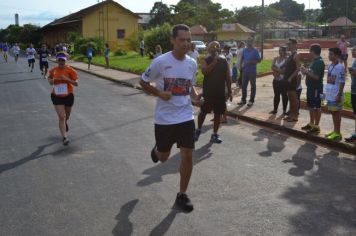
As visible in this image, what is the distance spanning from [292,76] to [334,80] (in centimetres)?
179

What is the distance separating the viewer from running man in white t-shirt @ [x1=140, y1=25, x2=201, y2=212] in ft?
17.3

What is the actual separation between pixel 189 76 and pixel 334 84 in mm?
3971

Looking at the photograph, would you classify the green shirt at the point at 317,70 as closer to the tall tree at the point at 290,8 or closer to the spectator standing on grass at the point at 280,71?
the spectator standing on grass at the point at 280,71

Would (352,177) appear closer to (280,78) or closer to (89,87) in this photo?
(280,78)

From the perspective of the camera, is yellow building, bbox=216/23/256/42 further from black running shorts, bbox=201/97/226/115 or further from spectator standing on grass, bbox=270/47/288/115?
black running shorts, bbox=201/97/226/115

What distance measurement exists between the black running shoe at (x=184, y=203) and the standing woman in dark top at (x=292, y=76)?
219 inches

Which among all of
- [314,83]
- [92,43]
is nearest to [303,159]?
[314,83]

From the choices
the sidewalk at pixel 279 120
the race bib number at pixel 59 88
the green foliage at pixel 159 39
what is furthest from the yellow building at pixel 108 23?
the race bib number at pixel 59 88

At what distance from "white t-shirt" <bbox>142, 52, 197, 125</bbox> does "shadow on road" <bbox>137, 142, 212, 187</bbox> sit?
1243 mm

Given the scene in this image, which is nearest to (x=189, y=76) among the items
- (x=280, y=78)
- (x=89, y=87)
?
(x=280, y=78)

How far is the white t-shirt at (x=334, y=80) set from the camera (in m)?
8.38

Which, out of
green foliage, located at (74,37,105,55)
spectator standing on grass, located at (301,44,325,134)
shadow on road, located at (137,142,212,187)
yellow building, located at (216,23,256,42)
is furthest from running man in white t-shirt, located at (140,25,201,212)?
yellow building, located at (216,23,256,42)

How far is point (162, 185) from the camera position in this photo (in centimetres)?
621

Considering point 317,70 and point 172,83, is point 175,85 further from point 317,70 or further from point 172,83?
point 317,70
